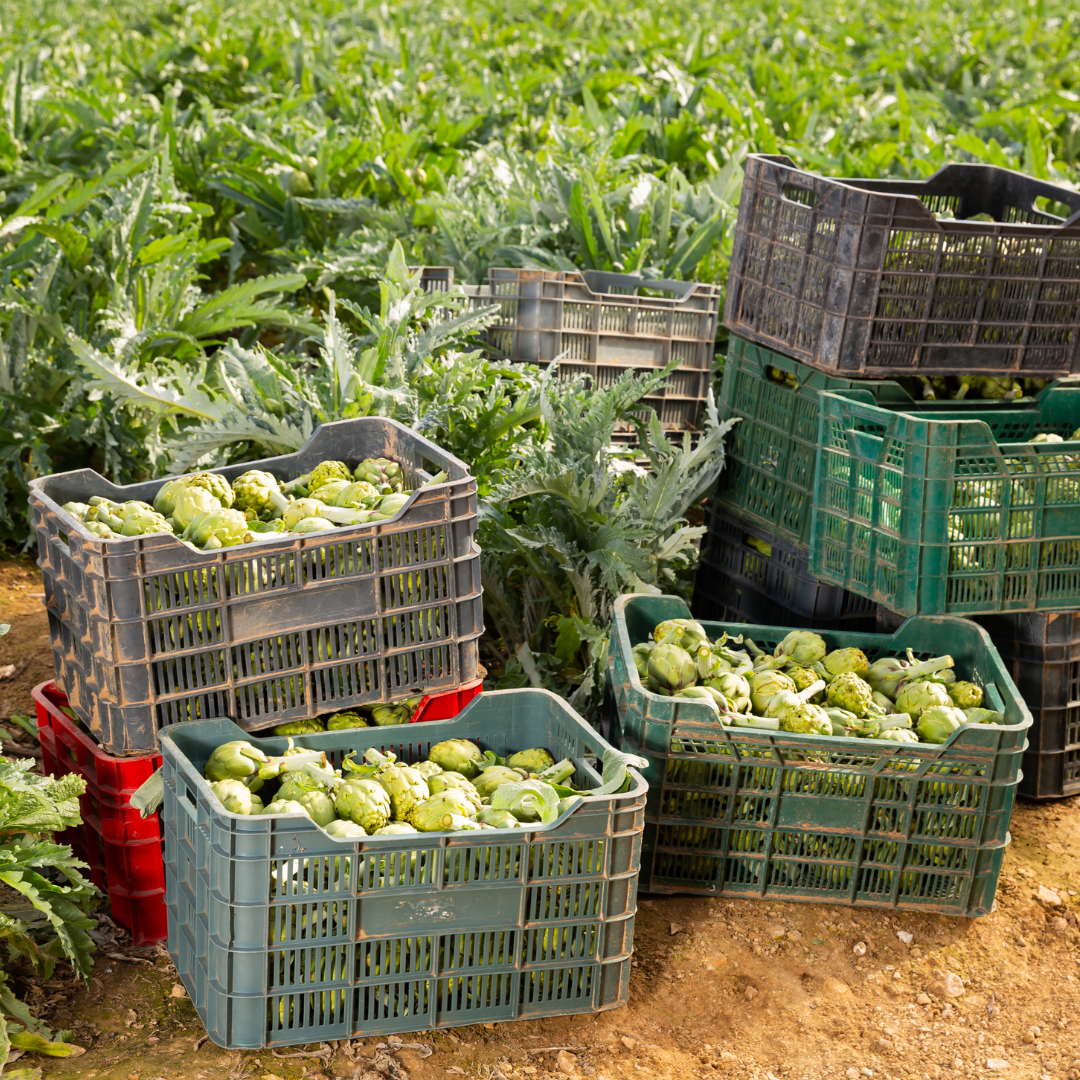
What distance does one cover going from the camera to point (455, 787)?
3275 millimetres

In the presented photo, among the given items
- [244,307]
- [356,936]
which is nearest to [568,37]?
[244,307]

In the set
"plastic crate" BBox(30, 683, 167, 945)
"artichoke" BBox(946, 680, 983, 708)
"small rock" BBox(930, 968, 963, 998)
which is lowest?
"small rock" BBox(930, 968, 963, 998)

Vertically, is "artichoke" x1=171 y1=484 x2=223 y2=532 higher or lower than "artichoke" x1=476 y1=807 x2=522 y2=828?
higher

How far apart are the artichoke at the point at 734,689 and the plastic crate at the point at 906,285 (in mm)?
1128

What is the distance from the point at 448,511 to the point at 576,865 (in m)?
1.01

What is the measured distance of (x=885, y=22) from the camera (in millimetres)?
17656

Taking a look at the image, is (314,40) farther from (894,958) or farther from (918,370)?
(894,958)

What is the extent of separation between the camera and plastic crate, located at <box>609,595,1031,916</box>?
3.62 metres

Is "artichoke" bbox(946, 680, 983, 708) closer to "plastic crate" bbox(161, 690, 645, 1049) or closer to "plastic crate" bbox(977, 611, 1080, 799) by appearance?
→ "plastic crate" bbox(977, 611, 1080, 799)

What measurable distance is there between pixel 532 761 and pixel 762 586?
159cm

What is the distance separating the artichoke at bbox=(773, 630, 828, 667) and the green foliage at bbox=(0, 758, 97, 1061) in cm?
211

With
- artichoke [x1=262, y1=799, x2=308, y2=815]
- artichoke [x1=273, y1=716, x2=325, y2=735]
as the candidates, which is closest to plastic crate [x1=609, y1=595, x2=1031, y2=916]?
artichoke [x1=273, y1=716, x2=325, y2=735]

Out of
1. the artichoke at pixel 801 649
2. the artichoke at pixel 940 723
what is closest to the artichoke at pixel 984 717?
the artichoke at pixel 940 723

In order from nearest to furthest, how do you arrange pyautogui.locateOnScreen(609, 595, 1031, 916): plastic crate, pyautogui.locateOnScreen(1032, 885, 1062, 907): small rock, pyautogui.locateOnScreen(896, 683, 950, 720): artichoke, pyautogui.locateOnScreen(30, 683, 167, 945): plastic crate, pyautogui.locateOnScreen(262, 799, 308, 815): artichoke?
pyautogui.locateOnScreen(262, 799, 308, 815): artichoke < pyautogui.locateOnScreen(30, 683, 167, 945): plastic crate < pyautogui.locateOnScreen(609, 595, 1031, 916): plastic crate < pyautogui.locateOnScreen(896, 683, 950, 720): artichoke < pyautogui.locateOnScreen(1032, 885, 1062, 907): small rock
